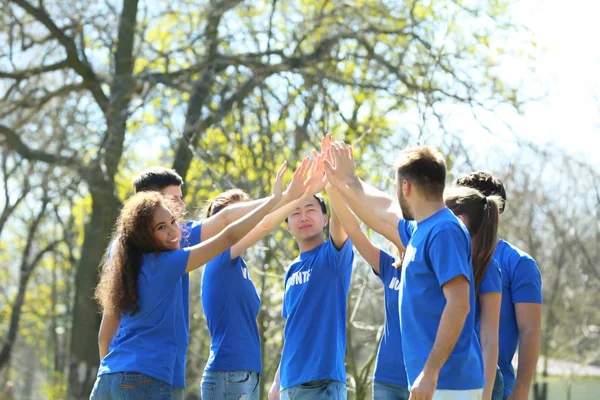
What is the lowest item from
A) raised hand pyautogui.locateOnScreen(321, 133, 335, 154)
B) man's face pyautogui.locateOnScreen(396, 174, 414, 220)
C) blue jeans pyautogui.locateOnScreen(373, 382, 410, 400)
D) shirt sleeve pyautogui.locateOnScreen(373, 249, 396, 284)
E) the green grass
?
the green grass

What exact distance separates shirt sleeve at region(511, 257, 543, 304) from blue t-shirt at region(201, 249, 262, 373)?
1611 mm

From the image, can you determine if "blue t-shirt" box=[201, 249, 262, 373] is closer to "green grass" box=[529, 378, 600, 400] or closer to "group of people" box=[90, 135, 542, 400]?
"group of people" box=[90, 135, 542, 400]

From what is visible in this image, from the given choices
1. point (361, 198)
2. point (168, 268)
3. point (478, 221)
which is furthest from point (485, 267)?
point (168, 268)

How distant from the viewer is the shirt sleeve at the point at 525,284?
13.3 feet

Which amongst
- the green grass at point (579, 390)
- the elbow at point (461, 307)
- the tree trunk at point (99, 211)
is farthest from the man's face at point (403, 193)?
the green grass at point (579, 390)

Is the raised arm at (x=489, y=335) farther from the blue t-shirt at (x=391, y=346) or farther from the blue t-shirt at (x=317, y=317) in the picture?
the blue t-shirt at (x=317, y=317)

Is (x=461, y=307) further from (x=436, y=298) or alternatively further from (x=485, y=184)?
(x=485, y=184)

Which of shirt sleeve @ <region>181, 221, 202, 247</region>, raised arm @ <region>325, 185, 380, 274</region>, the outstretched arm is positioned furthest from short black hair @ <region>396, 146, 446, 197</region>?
shirt sleeve @ <region>181, 221, 202, 247</region>

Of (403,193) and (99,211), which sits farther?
(99,211)

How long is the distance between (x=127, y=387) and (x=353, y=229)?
1.55 metres

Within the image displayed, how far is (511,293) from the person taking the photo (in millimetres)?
4117

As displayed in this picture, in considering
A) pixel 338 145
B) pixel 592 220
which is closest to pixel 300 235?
pixel 338 145

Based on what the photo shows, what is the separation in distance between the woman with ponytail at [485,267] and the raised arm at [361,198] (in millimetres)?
485

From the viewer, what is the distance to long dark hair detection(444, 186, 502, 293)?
12.5 feet
